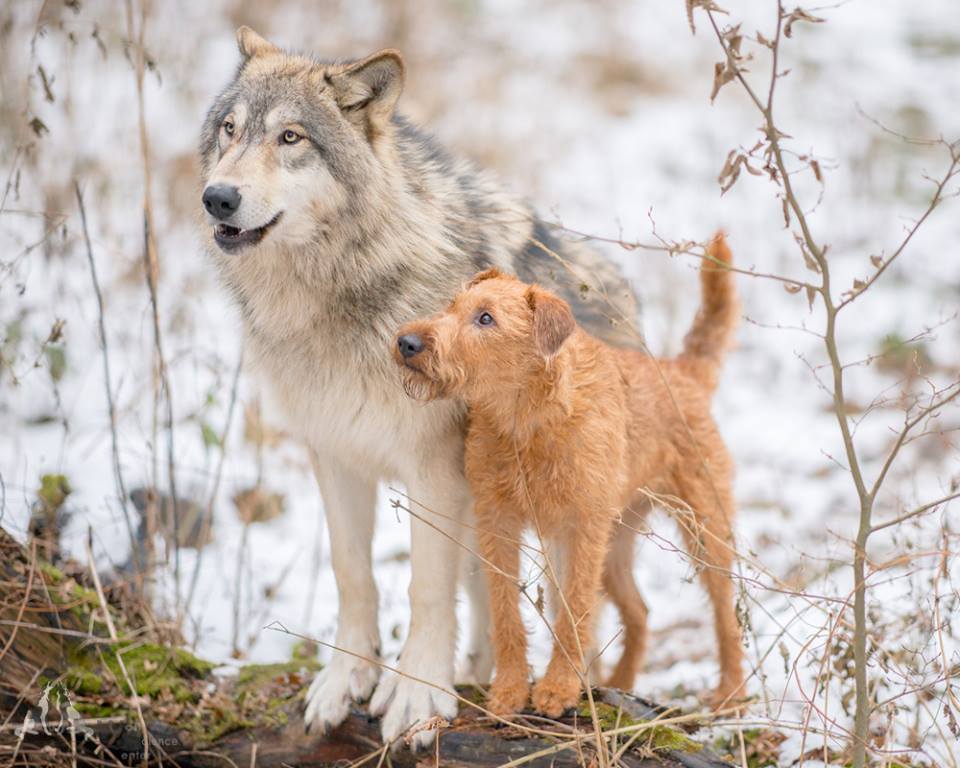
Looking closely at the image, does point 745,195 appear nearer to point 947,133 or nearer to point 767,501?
point 947,133

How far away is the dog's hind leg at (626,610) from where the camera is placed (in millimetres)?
4387

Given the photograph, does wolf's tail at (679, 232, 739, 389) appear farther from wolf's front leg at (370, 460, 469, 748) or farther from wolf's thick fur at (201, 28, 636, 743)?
wolf's front leg at (370, 460, 469, 748)

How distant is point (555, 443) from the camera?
3232 mm

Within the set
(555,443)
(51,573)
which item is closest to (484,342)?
(555,443)

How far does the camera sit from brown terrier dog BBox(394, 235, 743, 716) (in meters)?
3.00

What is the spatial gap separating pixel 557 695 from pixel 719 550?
106 centimetres

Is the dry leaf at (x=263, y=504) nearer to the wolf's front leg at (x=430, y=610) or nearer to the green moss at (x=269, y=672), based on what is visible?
the green moss at (x=269, y=672)

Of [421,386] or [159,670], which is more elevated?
[421,386]

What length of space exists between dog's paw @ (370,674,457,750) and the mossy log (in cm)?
5

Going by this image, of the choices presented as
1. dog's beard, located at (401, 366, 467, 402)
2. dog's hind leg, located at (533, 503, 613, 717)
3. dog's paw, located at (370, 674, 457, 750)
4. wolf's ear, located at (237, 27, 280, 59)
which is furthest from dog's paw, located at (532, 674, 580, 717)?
wolf's ear, located at (237, 27, 280, 59)

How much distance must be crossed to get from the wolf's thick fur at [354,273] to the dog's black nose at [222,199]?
0.08 ft

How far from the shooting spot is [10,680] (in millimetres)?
3521

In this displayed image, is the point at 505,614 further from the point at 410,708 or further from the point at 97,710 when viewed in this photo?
the point at 97,710

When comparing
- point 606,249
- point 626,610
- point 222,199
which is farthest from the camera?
point 606,249
